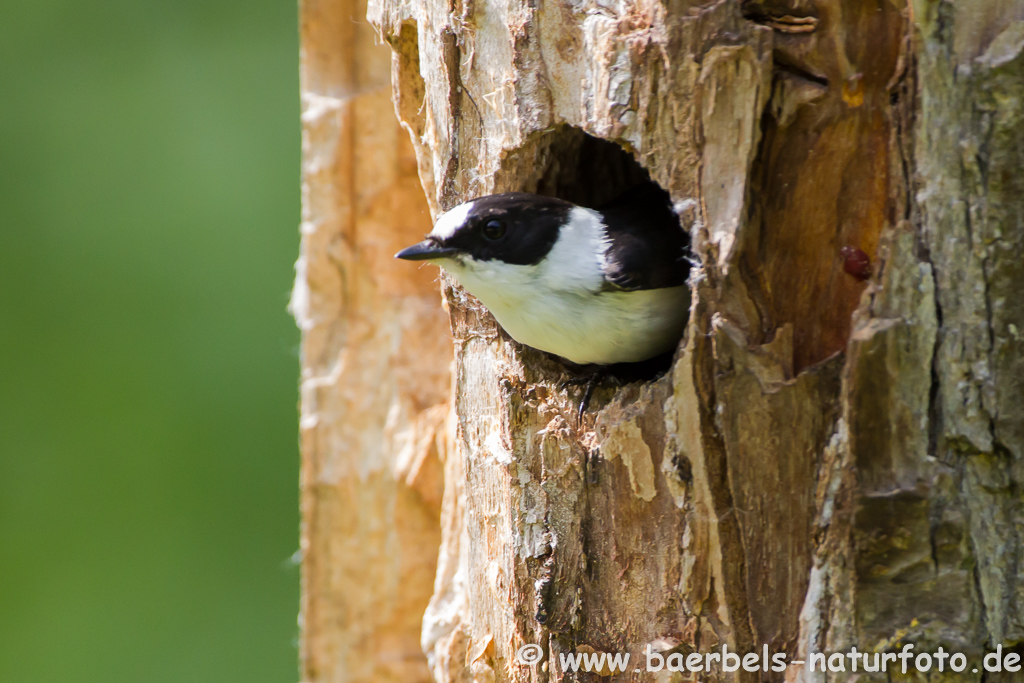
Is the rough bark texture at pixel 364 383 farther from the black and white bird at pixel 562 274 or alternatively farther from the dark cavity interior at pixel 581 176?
the black and white bird at pixel 562 274

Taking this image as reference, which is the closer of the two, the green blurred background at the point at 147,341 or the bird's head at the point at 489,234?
the bird's head at the point at 489,234

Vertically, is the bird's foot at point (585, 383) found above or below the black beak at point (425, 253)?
below

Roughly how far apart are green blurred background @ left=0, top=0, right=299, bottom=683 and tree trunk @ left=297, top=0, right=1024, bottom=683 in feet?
8.13

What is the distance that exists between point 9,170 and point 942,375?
415cm

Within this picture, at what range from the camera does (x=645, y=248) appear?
1978 mm

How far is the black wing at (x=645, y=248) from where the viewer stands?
1.93 metres

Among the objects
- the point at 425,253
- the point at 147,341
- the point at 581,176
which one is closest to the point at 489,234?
the point at 425,253

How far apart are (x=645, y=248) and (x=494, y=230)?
13.2 inches

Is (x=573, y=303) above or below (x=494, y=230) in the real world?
below

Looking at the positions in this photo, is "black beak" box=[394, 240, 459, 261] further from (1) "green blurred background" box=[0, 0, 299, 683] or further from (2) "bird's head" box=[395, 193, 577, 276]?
(1) "green blurred background" box=[0, 0, 299, 683]

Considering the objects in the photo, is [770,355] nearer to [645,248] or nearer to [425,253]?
[645,248]

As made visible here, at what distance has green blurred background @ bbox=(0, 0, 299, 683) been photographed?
14.0 ft

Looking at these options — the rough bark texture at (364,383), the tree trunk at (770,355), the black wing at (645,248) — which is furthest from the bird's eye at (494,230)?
the rough bark texture at (364,383)

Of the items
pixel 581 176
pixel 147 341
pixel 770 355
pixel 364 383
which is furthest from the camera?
pixel 147 341
